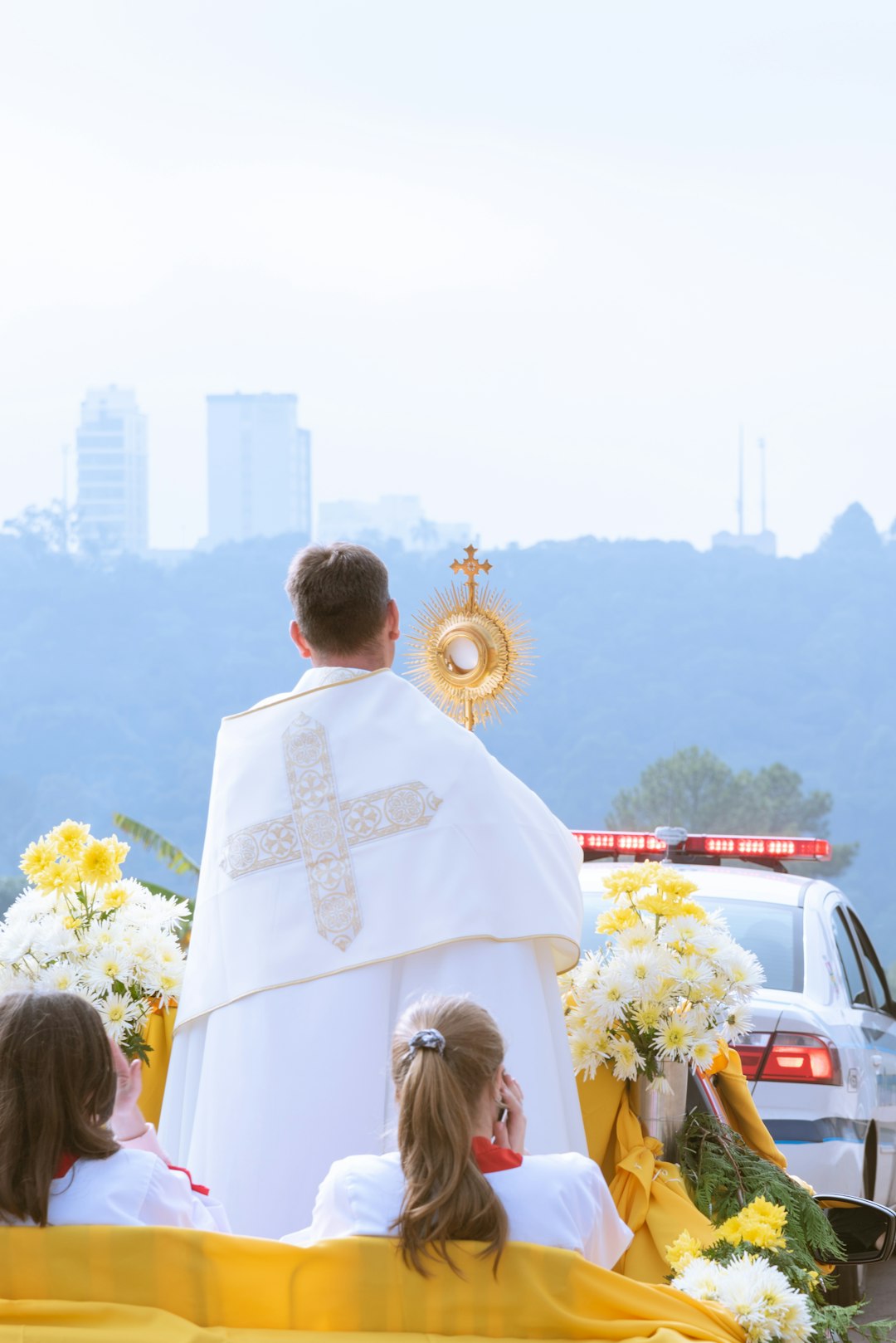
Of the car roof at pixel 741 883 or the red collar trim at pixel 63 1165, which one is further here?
the car roof at pixel 741 883

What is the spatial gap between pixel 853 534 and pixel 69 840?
246 feet

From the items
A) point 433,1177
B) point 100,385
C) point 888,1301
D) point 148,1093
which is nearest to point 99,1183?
point 433,1177

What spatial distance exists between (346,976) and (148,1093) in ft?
2.74

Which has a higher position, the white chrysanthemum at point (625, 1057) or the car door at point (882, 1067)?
the white chrysanthemum at point (625, 1057)

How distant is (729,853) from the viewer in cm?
682

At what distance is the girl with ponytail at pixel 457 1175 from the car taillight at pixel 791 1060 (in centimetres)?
334

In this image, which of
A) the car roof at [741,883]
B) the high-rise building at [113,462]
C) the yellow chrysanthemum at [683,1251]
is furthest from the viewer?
the high-rise building at [113,462]

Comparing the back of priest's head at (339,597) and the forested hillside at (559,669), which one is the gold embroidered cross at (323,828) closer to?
the back of priest's head at (339,597)

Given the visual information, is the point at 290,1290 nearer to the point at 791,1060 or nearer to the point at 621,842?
the point at 791,1060

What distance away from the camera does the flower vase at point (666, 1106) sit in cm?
336

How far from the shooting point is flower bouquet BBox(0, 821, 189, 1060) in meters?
3.34

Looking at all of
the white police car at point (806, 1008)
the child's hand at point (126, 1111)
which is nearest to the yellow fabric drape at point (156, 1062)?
the child's hand at point (126, 1111)

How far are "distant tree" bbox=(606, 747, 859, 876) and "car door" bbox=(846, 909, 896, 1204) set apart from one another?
43.5 m

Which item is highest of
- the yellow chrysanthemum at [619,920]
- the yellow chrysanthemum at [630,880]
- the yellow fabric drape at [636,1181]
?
the yellow chrysanthemum at [630,880]
